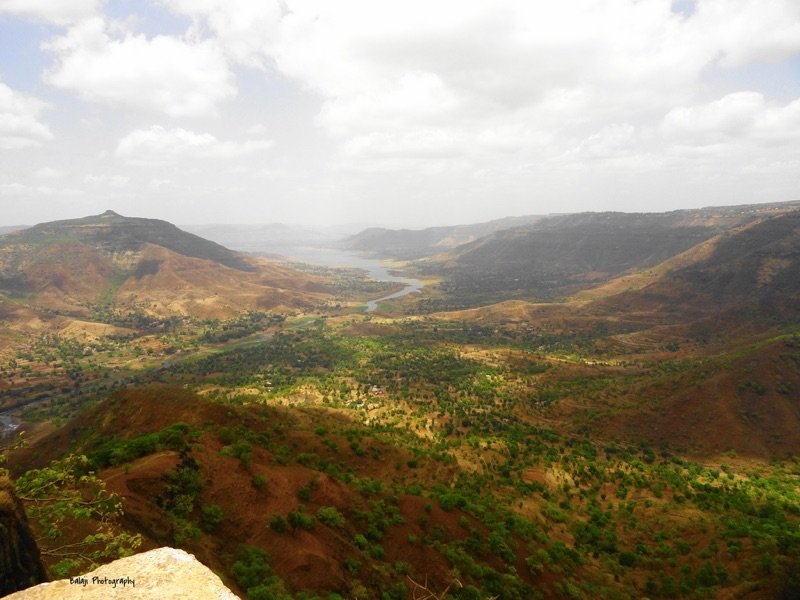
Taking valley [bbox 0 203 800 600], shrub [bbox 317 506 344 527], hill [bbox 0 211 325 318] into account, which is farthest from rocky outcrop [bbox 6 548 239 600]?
hill [bbox 0 211 325 318]

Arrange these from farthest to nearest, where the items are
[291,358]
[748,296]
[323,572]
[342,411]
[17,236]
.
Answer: [17,236] → [748,296] → [291,358] → [342,411] → [323,572]

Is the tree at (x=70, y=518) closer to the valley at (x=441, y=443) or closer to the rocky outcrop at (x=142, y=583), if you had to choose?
the valley at (x=441, y=443)

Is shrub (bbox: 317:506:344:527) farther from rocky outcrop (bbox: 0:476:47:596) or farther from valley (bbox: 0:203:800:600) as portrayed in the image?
rocky outcrop (bbox: 0:476:47:596)

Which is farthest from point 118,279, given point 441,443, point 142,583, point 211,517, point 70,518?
point 142,583

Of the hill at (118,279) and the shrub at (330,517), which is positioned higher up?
the hill at (118,279)

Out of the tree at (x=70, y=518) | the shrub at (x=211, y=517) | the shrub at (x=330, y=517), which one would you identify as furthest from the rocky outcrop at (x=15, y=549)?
the shrub at (x=330, y=517)

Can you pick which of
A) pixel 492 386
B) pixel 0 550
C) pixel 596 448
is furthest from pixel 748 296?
pixel 0 550

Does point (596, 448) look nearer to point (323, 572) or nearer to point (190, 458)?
point (323, 572)
